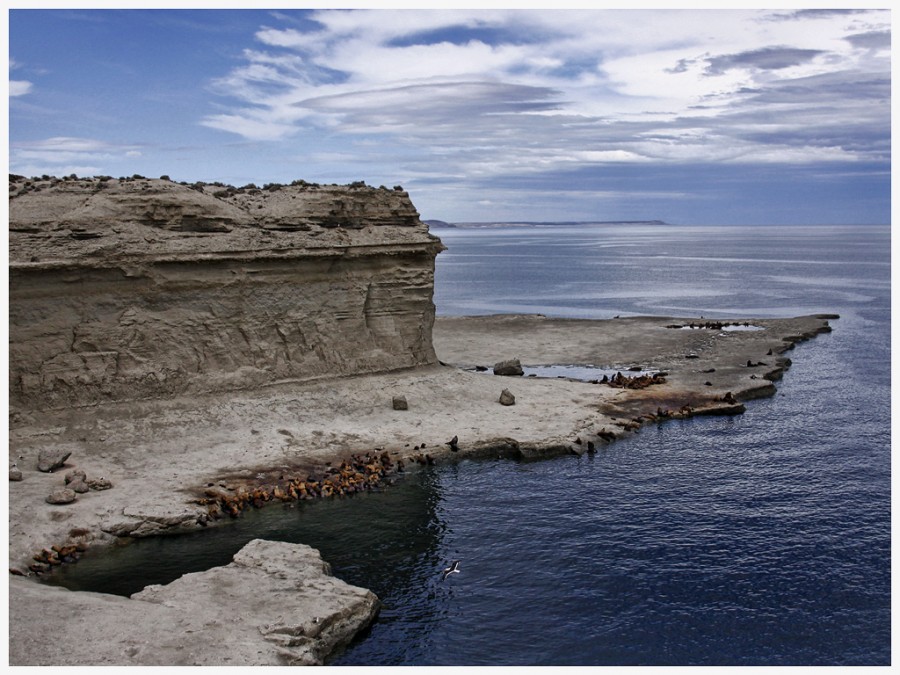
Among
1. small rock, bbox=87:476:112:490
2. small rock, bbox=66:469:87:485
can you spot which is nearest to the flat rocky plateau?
small rock, bbox=87:476:112:490

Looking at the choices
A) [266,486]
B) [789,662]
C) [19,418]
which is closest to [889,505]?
[789,662]

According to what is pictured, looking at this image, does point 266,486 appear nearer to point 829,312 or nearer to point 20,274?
point 20,274

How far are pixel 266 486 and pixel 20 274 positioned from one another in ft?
42.6

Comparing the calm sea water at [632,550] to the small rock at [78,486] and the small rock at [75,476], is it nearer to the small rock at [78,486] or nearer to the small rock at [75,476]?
the small rock at [78,486]

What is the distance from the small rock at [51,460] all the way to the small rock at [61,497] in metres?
2.40

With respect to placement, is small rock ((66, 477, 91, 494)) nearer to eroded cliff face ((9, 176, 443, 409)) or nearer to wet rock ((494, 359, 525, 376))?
eroded cliff face ((9, 176, 443, 409))

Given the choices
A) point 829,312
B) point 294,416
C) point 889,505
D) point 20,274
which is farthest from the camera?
point 829,312

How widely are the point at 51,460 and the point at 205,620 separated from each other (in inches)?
559

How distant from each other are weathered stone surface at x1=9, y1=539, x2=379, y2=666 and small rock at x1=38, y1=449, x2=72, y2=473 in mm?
8348

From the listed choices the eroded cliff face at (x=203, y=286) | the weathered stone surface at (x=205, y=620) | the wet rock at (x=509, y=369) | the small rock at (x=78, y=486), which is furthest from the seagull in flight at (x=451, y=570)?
the wet rock at (x=509, y=369)

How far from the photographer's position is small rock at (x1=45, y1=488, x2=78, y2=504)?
29.9 meters

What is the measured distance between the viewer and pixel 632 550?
27.7 m

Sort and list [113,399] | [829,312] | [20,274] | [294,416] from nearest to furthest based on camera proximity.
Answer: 1. [20,274]
2. [113,399]
3. [294,416]
4. [829,312]

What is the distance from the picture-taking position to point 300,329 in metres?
41.7
